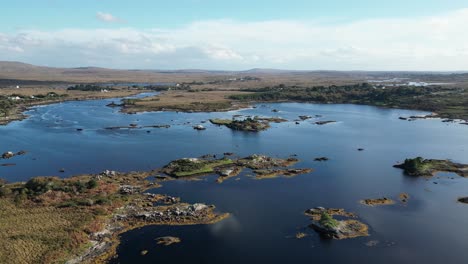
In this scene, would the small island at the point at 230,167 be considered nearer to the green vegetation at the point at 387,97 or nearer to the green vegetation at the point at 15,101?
the green vegetation at the point at 15,101

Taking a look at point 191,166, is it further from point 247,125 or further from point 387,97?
point 387,97

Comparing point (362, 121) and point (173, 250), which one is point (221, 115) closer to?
point (362, 121)

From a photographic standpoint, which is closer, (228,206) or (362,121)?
(228,206)

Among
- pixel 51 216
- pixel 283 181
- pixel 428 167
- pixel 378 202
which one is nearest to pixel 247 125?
pixel 283 181

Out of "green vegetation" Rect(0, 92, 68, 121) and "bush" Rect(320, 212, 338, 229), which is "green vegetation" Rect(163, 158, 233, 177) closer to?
"bush" Rect(320, 212, 338, 229)

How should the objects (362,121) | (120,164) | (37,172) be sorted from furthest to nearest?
(362,121)
(120,164)
(37,172)

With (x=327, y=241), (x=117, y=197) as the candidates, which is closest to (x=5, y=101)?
(x=117, y=197)

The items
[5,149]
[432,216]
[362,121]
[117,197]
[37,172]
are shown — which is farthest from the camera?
[362,121]
